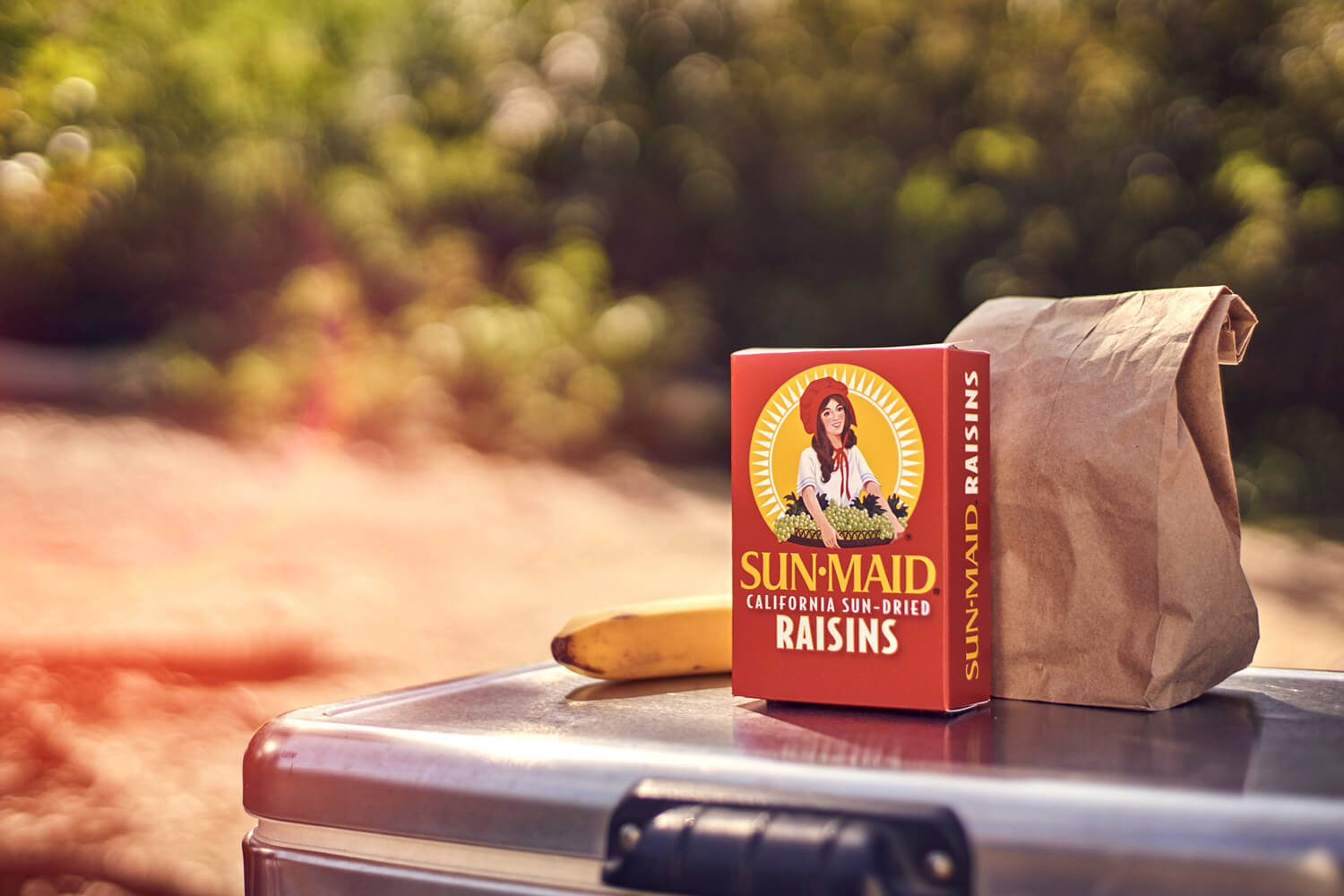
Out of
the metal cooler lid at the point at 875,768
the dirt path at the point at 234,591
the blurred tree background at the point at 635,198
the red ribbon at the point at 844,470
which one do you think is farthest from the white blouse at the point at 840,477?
the blurred tree background at the point at 635,198

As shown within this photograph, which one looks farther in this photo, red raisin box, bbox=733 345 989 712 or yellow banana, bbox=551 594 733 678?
yellow banana, bbox=551 594 733 678

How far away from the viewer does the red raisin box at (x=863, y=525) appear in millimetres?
674

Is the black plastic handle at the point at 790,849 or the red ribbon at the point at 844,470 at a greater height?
the red ribbon at the point at 844,470

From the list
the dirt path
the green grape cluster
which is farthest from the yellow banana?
the dirt path

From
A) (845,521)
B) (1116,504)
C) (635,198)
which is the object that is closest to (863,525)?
(845,521)

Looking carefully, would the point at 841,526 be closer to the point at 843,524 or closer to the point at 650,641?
the point at 843,524

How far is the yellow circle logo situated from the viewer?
677 millimetres

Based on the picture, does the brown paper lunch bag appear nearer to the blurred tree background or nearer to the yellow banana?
the yellow banana

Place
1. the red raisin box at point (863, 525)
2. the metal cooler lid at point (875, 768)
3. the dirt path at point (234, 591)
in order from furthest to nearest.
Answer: the dirt path at point (234, 591), the red raisin box at point (863, 525), the metal cooler lid at point (875, 768)

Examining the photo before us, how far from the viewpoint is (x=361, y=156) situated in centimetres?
647

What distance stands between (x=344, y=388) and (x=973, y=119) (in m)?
3.45

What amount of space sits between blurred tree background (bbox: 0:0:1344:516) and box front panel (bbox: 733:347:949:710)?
4.82 meters

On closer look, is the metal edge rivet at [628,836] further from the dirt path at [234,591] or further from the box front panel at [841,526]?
the dirt path at [234,591]

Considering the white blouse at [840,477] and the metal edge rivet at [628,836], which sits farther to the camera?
Answer: the white blouse at [840,477]
